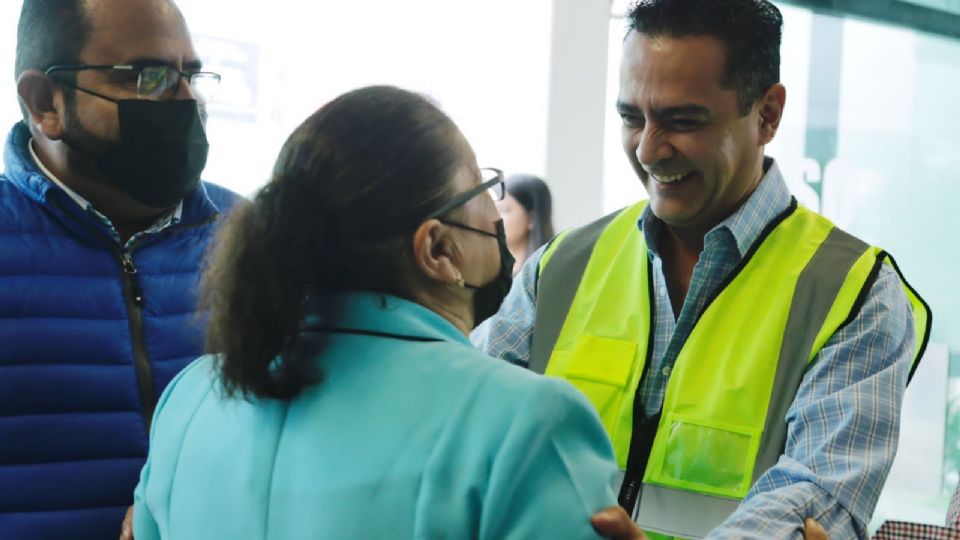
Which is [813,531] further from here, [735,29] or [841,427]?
[735,29]

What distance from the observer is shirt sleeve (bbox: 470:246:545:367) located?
1844 mm

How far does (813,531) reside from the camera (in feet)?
4.71

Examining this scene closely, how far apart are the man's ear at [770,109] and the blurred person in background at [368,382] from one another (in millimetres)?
791

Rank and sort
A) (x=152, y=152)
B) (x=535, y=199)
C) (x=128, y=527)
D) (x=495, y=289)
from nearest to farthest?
(x=495, y=289) < (x=128, y=527) < (x=152, y=152) < (x=535, y=199)

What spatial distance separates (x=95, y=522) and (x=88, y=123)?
62cm

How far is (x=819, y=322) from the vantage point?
62.9 inches

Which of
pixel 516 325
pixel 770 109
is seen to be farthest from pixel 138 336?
pixel 770 109

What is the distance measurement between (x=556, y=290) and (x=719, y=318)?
0.29 meters

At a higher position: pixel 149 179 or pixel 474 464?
pixel 149 179

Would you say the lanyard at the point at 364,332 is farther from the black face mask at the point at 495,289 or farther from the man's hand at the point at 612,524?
the man's hand at the point at 612,524

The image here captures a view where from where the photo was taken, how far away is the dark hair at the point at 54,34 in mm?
1745

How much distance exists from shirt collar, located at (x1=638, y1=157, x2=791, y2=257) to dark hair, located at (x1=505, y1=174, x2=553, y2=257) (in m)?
2.42

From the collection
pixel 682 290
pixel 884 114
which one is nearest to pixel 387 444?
pixel 682 290

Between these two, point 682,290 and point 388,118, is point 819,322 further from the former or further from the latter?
point 388,118
